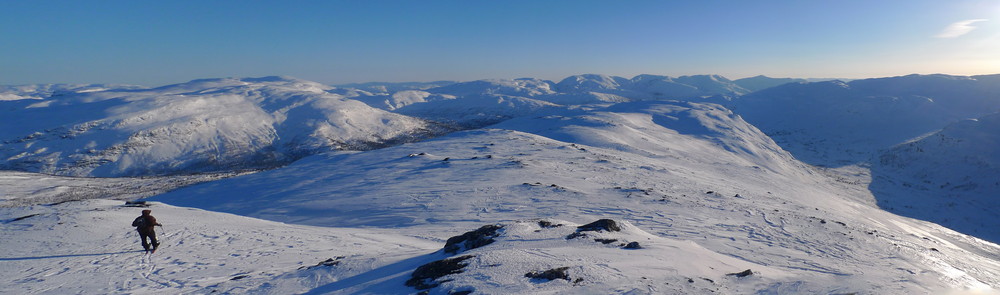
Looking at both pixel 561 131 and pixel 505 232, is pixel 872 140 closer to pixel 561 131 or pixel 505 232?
pixel 561 131

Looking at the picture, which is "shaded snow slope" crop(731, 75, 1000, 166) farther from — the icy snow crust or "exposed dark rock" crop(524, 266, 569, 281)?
"exposed dark rock" crop(524, 266, 569, 281)

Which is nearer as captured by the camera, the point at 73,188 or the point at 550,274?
the point at 550,274

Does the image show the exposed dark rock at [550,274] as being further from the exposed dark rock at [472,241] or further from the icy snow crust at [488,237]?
the exposed dark rock at [472,241]

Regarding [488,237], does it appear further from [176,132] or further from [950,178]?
[176,132]

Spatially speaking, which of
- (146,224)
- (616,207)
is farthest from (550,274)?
(616,207)

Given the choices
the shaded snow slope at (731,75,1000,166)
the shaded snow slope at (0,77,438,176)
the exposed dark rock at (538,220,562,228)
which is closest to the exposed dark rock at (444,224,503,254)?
the exposed dark rock at (538,220,562,228)

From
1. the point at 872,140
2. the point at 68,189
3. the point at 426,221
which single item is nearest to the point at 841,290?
the point at 426,221

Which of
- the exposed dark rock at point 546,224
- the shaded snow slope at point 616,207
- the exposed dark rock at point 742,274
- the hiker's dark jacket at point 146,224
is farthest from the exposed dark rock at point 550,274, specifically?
the hiker's dark jacket at point 146,224

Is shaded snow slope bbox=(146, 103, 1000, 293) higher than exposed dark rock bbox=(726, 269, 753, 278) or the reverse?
the reverse
